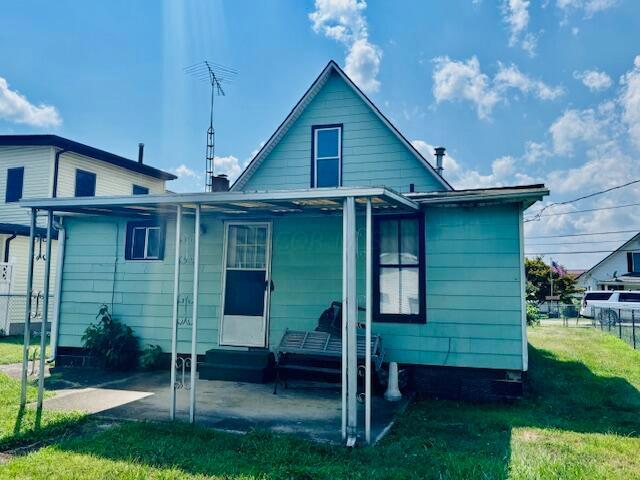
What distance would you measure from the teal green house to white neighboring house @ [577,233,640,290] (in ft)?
102

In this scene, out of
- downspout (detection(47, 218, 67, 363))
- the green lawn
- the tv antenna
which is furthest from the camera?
the tv antenna

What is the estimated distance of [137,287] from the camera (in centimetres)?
841

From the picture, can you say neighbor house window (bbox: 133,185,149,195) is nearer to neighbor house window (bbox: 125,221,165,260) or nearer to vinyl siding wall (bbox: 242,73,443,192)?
vinyl siding wall (bbox: 242,73,443,192)

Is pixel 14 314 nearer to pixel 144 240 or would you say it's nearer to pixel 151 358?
pixel 144 240

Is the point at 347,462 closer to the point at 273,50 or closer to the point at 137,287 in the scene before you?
the point at 137,287

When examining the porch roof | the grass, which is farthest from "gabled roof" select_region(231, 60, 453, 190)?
the grass

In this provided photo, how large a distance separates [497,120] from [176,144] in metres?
10.3

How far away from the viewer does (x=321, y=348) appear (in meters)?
6.66

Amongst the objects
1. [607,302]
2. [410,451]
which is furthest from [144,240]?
[607,302]

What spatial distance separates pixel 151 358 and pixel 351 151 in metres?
5.76

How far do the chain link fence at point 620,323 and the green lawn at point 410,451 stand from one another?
275 inches

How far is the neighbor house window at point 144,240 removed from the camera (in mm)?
8430

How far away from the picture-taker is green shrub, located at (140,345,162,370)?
26.2 feet

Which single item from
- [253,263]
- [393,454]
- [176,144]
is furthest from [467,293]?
[176,144]
